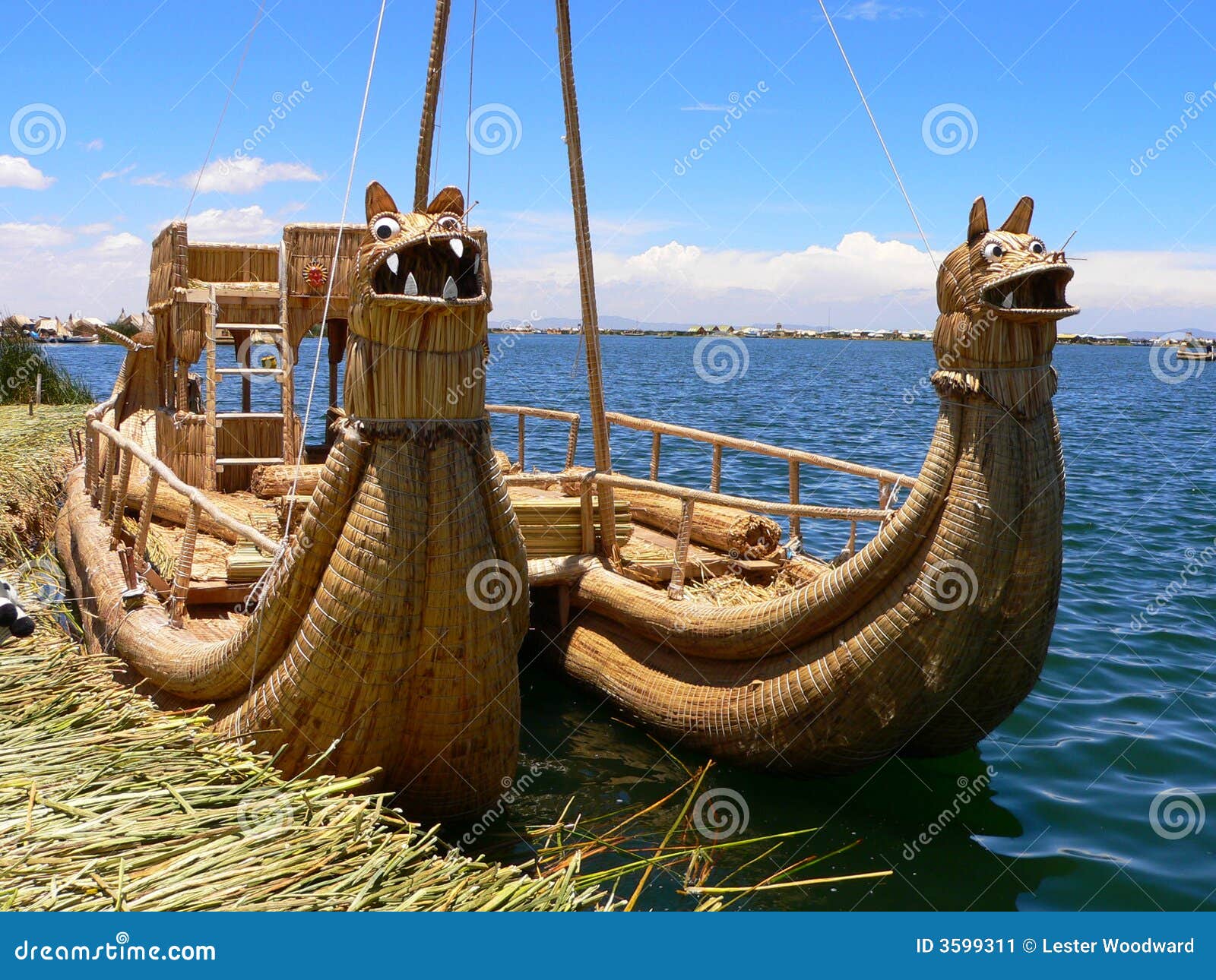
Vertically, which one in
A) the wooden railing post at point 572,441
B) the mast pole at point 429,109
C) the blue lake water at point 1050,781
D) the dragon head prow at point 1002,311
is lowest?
the blue lake water at point 1050,781

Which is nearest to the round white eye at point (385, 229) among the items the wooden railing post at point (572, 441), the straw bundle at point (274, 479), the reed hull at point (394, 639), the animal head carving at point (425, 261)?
the animal head carving at point (425, 261)

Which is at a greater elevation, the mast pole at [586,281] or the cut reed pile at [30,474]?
the mast pole at [586,281]

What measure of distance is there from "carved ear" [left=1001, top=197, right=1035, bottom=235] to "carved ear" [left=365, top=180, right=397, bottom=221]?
3033 millimetres

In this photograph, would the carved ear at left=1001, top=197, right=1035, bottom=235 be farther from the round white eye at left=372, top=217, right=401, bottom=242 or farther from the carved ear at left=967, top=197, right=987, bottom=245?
the round white eye at left=372, top=217, right=401, bottom=242

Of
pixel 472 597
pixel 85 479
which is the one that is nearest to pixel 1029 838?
pixel 472 597

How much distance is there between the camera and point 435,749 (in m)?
5.04

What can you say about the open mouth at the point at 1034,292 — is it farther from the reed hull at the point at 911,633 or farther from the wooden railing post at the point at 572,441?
the wooden railing post at the point at 572,441

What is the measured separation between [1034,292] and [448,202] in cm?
287

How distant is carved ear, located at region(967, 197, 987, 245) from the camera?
536 centimetres

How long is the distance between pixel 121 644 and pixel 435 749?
2.47 meters

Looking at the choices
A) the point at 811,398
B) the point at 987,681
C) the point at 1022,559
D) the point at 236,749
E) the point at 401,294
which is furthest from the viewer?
the point at 811,398

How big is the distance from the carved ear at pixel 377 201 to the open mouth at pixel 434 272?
33 cm

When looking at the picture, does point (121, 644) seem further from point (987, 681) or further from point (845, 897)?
point (987, 681)

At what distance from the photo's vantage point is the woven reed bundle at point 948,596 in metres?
5.36
